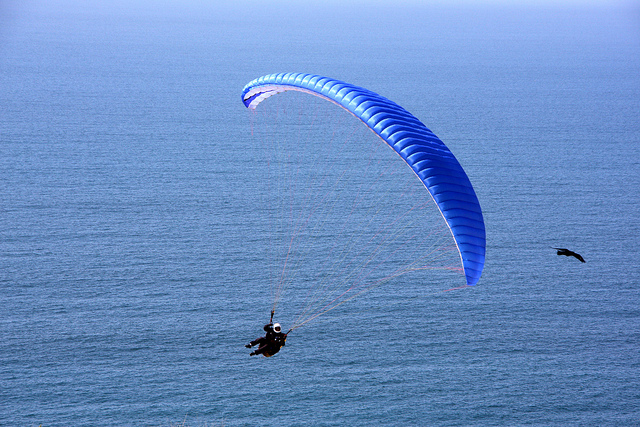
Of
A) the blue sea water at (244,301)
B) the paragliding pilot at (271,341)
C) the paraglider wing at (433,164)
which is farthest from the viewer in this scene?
the blue sea water at (244,301)

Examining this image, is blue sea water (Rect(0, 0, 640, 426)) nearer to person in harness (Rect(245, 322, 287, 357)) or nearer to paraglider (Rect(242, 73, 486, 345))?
person in harness (Rect(245, 322, 287, 357))

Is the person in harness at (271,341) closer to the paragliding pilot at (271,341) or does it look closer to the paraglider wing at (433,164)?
the paragliding pilot at (271,341)

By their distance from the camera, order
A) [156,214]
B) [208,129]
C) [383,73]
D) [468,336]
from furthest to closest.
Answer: [383,73] → [208,129] → [156,214] → [468,336]

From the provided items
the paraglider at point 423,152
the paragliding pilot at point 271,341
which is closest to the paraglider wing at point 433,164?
the paraglider at point 423,152

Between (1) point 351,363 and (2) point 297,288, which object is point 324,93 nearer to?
(1) point 351,363

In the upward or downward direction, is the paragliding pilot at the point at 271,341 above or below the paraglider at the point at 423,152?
below

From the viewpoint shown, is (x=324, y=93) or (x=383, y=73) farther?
(x=383, y=73)

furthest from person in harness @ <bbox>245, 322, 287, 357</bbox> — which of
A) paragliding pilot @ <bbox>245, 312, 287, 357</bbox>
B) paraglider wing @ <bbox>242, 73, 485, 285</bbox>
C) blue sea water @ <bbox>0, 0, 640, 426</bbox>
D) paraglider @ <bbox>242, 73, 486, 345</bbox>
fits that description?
blue sea water @ <bbox>0, 0, 640, 426</bbox>

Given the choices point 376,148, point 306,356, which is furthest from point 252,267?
point 376,148
